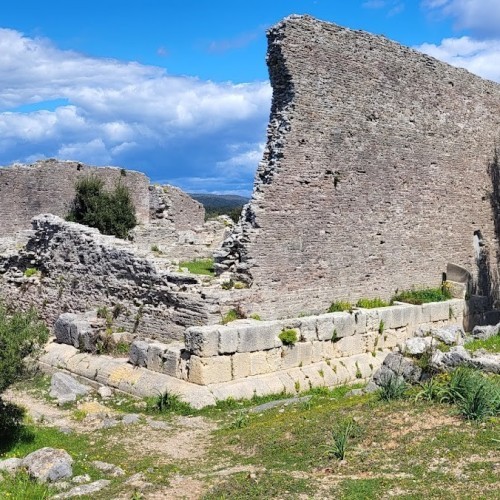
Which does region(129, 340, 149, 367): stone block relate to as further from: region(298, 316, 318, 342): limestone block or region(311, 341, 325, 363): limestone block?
region(311, 341, 325, 363): limestone block

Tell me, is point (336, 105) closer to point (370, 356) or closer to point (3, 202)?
point (370, 356)

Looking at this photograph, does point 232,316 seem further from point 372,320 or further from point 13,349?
point 13,349

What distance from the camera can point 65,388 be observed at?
12.8 m

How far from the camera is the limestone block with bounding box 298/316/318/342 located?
44.6ft

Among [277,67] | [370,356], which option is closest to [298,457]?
[370,356]

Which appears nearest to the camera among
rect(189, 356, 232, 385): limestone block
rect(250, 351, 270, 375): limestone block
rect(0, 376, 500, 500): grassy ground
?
rect(0, 376, 500, 500): grassy ground

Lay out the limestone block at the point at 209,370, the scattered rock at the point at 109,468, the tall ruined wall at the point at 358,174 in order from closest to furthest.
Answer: the scattered rock at the point at 109,468 < the limestone block at the point at 209,370 < the tall ruined wall at the point at 358,174

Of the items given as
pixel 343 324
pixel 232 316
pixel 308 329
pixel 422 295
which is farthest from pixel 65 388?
pixel 422 295

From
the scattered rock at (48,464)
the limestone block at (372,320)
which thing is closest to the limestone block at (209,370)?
the scattered rock at (48,464)

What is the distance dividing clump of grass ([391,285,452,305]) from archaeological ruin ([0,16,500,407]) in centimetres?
20

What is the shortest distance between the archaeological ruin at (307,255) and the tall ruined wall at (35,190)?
6912 mm

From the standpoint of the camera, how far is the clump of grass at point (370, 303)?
16422 mm

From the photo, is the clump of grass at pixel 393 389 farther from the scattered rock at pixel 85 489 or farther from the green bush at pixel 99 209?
the green bush at pixel 99 209

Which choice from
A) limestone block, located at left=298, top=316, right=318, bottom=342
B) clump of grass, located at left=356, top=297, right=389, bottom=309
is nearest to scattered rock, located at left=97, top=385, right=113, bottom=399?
limestone block, located at left=298, top=316, right=318, bottom=342
